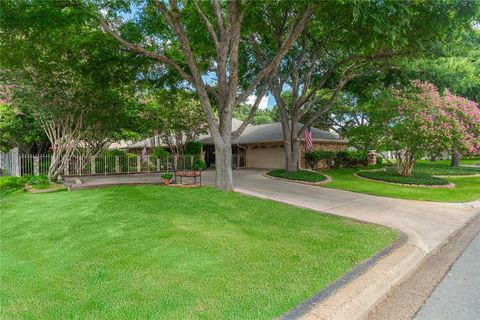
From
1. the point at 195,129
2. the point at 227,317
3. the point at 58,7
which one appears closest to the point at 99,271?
the point at 227,317

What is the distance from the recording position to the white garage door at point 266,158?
76.1 feet

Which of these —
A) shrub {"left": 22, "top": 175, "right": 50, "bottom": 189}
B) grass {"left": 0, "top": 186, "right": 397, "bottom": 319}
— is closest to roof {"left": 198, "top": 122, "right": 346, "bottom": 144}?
shrub {"left": 22, "top": 175, "right": 50, "bottom": 189}

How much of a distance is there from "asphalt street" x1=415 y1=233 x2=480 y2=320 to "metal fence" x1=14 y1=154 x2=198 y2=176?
16.6 meters

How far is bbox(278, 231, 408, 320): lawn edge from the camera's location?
2.97m

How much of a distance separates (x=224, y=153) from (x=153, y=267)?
624 centimetres

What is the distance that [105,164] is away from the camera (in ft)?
59.3

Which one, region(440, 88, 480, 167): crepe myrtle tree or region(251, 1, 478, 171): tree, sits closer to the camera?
region(251, 1, 478, 171): tree

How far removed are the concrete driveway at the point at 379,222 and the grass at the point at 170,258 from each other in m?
0.29

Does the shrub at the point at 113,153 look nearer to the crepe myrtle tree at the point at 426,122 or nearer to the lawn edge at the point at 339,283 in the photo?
the crepe myrtle tree at the point at 426,122

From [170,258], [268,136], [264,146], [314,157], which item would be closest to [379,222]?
[170,258]

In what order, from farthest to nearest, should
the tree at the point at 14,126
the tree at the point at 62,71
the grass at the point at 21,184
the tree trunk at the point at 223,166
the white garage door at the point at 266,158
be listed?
the white garage door at the point at 266,158
the tree at the point at 14,126
the grass at the point at 21,184
the tree trunk at the point at 223,166
the tree at the point at 62,71

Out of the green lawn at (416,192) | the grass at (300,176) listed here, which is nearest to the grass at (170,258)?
the green lawn at (416,192)

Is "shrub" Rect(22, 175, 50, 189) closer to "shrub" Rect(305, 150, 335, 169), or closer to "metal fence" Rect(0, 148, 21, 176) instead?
"metal fence" Rect(0, 148, 21, 176)

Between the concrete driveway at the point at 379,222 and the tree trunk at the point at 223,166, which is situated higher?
the tree trunk at the point at 223,166
